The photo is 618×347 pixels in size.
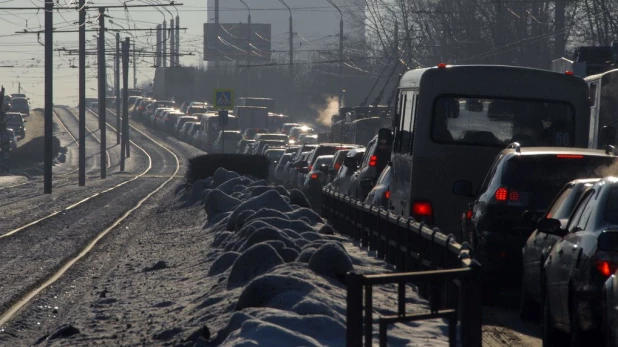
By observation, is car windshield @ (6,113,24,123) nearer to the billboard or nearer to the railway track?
the billboard

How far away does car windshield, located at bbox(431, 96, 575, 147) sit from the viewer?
1512 cm

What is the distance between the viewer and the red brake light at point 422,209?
14.9 meters

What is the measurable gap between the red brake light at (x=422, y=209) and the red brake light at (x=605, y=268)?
7170mm

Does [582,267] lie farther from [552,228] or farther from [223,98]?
[223,98]

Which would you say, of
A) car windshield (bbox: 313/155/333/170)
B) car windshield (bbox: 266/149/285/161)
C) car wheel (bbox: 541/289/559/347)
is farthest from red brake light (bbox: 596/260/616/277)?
car windshield (bbox: 266/149/285/161)

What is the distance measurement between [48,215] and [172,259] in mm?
11900

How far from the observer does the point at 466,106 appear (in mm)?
15258

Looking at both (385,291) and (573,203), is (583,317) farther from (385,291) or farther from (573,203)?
(573,203)

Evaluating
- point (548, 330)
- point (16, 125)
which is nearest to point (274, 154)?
point (548, 330)

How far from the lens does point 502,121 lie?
15.2 metres

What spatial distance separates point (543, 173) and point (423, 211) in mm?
3116

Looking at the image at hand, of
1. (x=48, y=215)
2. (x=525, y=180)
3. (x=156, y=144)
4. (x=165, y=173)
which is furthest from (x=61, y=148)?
(x=525, y=180)

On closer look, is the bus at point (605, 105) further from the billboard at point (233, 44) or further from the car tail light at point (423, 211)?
the billboard at point (233, 44)

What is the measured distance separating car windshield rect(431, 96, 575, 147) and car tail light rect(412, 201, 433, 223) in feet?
2.66
